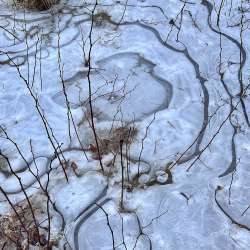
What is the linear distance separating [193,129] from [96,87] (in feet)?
1.94

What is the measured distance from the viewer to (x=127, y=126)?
7.91ft

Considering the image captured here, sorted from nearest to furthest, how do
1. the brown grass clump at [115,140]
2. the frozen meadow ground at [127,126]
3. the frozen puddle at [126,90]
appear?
the frozen meadow ground at [127,126] → the brown grass clump at [115,140] → the frozen puddle at [126,90]

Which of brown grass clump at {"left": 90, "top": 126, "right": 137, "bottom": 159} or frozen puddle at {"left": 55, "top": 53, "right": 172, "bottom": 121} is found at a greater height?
frozen puddle at {"left": 55, "top": 53, "right": 172, "bottom": 121}

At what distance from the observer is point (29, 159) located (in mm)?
2295

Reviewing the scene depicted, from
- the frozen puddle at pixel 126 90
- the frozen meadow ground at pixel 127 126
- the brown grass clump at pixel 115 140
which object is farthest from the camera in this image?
the frozen puddle at pixel 126 90

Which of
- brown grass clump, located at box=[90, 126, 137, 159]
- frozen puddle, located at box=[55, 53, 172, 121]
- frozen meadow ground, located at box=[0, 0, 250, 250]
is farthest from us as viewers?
frozen puddle, located at box=[55, 53, 172, 121]

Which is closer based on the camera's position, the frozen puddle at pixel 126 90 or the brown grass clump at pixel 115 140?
the brown grass clump at pixel 115 140

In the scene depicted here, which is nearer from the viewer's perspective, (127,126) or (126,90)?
(127,126)

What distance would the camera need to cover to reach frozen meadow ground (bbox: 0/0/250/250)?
6.61 feet

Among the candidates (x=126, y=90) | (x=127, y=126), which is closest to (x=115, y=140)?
(x=127, y=126)

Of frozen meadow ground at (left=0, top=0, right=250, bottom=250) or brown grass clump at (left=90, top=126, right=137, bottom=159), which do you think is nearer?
frozen meadow ground at (left=0, top=0, right=250, bottom=250)

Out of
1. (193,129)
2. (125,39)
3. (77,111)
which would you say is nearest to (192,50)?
(125,39)

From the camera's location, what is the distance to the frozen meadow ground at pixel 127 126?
6.61 feet

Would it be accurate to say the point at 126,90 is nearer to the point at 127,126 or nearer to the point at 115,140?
the point at 127,126
